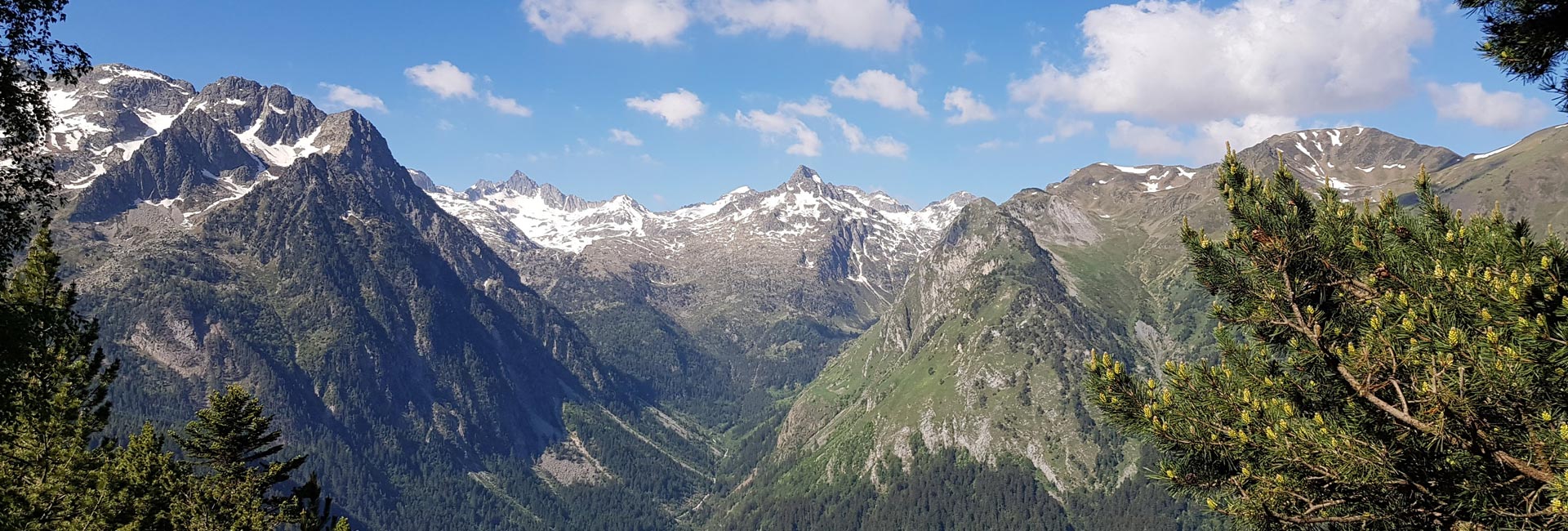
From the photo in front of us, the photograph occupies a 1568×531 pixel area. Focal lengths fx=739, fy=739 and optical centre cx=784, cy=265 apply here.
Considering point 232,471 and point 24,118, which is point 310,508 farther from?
point 24,118

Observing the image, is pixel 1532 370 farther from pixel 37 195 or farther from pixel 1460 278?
pixel 37 195

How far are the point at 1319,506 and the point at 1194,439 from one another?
2161 mm

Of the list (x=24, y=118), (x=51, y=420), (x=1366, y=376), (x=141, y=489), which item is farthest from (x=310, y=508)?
(x=1366, y=376)

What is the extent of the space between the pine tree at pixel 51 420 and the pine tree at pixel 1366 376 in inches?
1094

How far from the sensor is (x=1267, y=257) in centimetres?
1537

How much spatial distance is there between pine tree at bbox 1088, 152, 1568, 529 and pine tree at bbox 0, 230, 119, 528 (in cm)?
2778

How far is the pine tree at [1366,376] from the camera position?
34.0 feet

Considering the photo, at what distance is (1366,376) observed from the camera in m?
12.4

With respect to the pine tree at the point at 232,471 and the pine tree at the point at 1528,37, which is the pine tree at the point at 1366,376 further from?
the pine tree at the point at 232,471

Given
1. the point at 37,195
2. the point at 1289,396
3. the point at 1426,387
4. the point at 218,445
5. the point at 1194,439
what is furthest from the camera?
the point at 218,445

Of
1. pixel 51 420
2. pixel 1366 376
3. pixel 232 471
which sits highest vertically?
pixel 51 420

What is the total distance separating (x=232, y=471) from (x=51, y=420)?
6979 mm

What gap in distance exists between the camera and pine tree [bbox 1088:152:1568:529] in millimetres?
10352

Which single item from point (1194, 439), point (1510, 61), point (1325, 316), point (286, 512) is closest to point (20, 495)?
point (286, 512)
